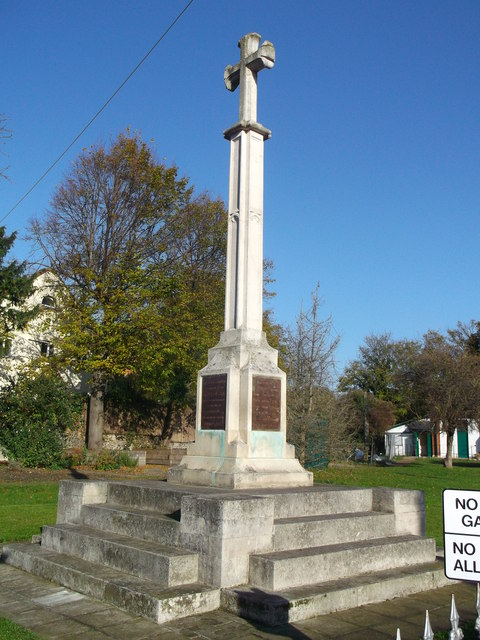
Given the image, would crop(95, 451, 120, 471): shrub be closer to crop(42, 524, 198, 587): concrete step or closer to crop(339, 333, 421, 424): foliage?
crop(42, 524, 198, 587): concrete step

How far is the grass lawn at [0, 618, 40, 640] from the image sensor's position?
506cm

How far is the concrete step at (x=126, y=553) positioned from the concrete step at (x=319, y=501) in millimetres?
1586

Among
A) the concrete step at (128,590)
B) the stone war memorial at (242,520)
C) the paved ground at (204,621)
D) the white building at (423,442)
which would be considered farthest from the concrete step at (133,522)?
the white building at (423,442)

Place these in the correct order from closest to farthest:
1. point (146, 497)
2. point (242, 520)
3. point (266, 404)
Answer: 1. point (242, 520)
2. point (146, 497)
3. point (266, 404)

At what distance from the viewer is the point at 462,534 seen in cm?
365

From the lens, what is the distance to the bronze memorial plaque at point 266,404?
9.23 m

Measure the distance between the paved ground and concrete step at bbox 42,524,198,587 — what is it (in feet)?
1.69

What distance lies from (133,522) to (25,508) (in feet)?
23.7

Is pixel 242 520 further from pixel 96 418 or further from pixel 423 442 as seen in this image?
pixel 423 442

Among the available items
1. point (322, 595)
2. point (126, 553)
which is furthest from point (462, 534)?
point (126, 553)

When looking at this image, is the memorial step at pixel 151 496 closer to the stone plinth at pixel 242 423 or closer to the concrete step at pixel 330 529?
the stone plinth at pixel 242 423

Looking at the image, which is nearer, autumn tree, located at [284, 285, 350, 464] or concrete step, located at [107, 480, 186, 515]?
concrete step, located at [107, 480, 186, 515]

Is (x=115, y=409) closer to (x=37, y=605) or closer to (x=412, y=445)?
(x=37, y=605)

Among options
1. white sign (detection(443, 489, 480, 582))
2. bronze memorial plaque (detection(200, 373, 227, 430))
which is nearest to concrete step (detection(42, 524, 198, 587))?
bronze memorial plaque (detection(200, 373, 227, 430))
